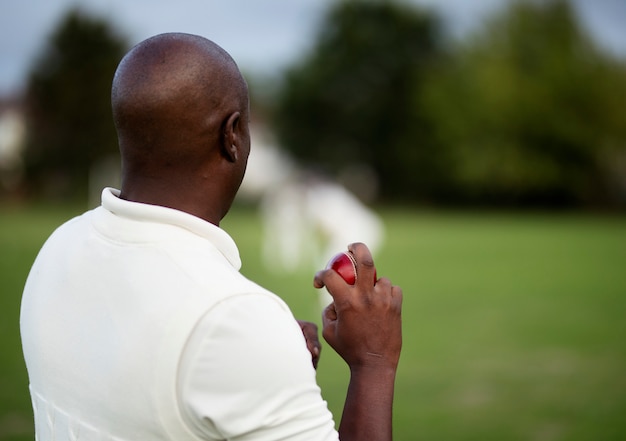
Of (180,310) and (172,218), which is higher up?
(172,218)

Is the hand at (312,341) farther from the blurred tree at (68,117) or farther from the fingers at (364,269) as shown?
the blurred tree at (68,117)

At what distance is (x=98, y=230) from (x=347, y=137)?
5289 cm

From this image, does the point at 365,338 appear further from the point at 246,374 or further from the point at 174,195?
the point at 174,195

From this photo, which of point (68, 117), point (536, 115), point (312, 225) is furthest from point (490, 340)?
point (68, 117)

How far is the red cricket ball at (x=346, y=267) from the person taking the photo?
1775mm

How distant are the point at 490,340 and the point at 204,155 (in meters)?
9.49

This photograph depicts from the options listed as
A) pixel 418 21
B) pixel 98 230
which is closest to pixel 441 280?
pixel 98 230

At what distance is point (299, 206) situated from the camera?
787 inches

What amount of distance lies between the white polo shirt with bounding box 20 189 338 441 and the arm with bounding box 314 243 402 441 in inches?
8.0

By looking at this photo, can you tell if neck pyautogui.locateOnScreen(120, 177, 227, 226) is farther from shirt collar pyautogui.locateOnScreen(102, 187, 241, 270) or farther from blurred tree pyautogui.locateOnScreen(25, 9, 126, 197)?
blurred tree pyautogui.locateOnScreen(25, 9, 126, 197)

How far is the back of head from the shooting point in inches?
62.4

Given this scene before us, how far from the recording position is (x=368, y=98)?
180 ft

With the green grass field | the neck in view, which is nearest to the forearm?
the neck

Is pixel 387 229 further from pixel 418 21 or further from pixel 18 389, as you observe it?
pixel 418 21
